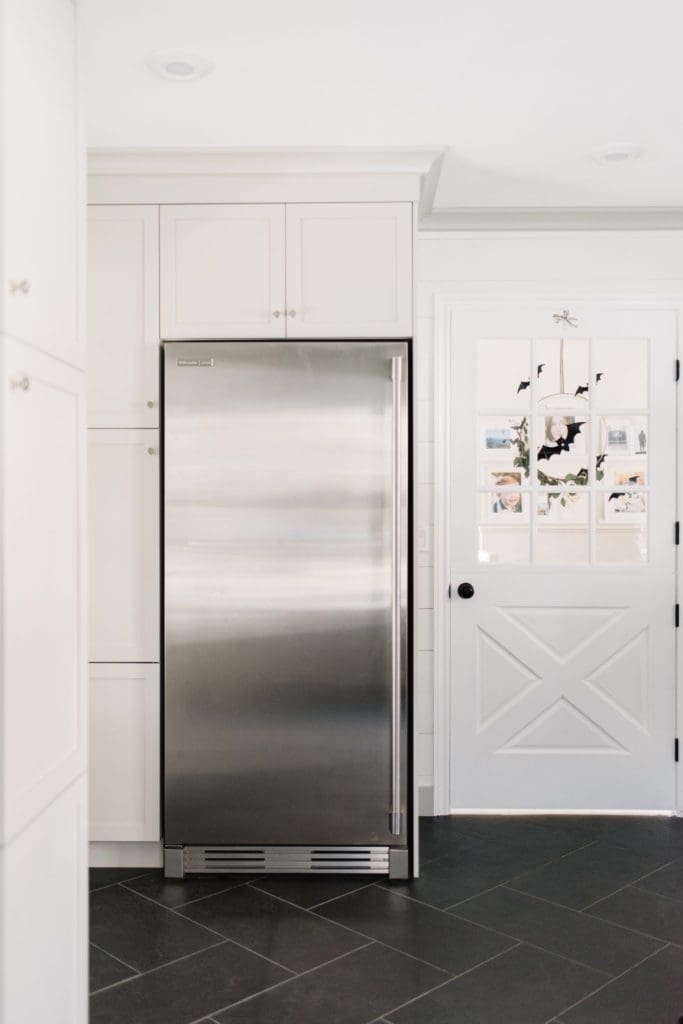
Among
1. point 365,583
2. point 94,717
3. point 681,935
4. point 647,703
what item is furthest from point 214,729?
point 647,703

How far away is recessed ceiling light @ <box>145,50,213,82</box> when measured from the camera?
2.43 m

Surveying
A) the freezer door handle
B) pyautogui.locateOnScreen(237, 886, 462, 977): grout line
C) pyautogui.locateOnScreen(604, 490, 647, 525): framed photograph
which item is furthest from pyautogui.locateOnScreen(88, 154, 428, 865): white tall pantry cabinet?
pyautogui.locateOnScreen(604, 490, 647, 525): framed photograph

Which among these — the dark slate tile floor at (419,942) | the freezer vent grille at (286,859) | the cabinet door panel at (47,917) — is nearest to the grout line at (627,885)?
the dark slate tile floor at (419,942)

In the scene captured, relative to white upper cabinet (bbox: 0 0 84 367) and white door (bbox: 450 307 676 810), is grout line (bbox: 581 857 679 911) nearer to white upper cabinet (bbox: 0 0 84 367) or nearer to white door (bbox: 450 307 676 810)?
white door (bbox: 450 307 676 810)

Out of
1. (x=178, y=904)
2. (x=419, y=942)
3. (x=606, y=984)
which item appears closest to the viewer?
(x=606, y=984)

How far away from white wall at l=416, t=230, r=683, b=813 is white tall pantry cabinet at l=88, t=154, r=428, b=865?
2.38 feet

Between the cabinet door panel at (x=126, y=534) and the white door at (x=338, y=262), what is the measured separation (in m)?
0.71

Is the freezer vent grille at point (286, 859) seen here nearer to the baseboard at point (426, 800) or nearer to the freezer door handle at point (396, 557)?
the freezer door handle at point (396, 557)

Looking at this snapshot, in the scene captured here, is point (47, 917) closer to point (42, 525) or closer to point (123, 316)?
point (42, 525)

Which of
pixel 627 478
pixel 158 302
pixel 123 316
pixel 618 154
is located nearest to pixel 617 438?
pixel 627 478

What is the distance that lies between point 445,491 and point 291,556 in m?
0.98

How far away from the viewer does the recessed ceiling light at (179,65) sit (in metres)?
2.43

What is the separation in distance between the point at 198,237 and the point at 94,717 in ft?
5.63

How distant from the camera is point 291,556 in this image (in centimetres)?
316
